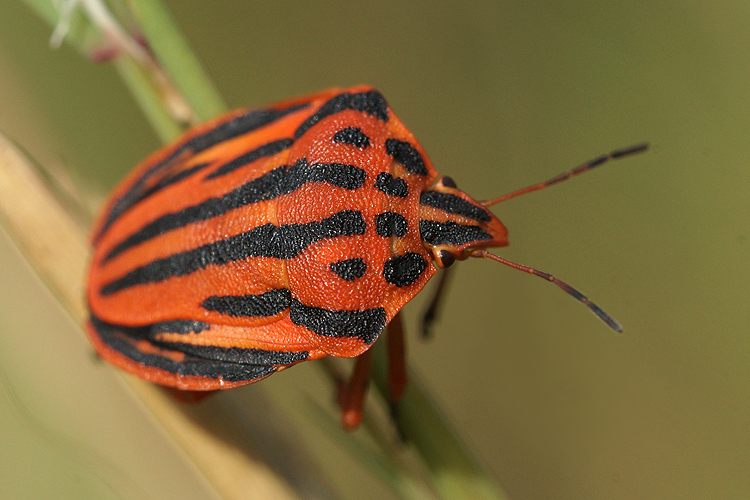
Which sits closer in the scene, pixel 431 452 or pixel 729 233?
pixel 431 452

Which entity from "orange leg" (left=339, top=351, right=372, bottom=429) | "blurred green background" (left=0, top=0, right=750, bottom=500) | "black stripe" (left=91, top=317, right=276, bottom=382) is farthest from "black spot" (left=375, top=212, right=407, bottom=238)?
"blurred green background" (left=0, top=0, right=750, bottom=500)

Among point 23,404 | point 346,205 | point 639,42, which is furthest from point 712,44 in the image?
point 23,404

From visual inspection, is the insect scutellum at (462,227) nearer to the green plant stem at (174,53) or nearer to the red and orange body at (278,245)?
→ the red and orange body at (278,245)

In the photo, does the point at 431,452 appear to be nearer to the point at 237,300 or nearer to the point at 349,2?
the point at 237,300

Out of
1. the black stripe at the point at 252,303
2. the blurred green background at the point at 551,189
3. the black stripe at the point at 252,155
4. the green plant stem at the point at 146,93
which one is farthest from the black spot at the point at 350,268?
the green plant stem at the point at 146,93

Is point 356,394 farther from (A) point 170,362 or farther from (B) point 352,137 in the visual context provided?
(B) point 352,137

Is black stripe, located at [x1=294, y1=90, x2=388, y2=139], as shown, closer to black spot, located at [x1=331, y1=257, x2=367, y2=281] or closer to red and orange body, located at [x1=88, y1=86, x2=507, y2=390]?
red and orange body, located at [x1=88, y1=86, x2=507, y2=390]
